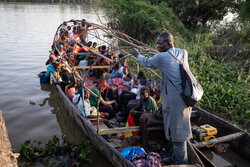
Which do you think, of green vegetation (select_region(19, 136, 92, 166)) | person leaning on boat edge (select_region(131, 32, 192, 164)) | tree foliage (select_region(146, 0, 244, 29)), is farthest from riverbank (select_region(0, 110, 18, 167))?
tree foliage (select_region(146, 0, 244, 29))

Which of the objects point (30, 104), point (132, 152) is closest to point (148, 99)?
point (132, 152)

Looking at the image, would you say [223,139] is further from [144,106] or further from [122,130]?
[122,130]

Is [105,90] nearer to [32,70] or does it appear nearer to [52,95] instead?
[52,95]

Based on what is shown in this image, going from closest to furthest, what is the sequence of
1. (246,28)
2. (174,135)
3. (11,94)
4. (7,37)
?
1. (174,135)
2. (11,94)
3. (246,28)
4. (7,37)

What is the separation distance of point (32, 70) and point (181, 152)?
26.9 ft

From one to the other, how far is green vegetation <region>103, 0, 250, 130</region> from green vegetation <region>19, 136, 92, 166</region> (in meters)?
3.19

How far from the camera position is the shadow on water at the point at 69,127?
3.83m

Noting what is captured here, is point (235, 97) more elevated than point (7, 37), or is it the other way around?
point (7, 37)

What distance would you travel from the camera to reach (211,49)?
8.67 m

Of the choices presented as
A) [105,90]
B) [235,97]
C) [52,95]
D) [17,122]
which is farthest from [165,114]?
[52,95]

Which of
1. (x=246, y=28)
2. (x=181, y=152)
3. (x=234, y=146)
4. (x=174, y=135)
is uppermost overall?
(x=246, y=28)

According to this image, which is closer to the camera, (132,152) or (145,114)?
(132,152)

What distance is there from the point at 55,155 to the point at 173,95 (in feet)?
8.06

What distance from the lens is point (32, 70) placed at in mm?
9359
